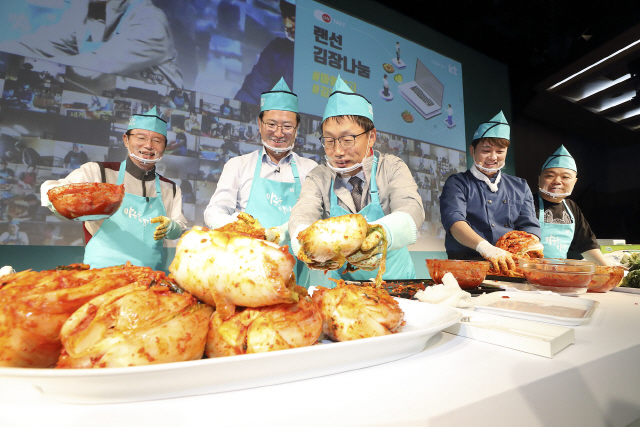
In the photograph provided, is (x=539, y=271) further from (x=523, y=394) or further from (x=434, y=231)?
(x=434, y=231)

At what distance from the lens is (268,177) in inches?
105

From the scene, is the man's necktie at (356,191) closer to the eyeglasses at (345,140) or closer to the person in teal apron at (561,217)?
the eyeglasses at (345,140)

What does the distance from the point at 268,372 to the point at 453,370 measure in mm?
340

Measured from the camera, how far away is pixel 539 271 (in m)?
1.43

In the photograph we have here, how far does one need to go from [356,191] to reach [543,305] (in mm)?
1364

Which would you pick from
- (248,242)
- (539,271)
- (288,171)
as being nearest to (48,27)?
(288,171)

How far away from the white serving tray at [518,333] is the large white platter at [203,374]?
26cm

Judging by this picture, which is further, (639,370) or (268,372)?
(639,370)

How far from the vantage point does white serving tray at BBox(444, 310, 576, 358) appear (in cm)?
62

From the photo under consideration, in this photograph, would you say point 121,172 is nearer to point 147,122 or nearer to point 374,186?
point 147,122

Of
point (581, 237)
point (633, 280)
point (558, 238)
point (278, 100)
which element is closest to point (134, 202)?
point (278, 100)

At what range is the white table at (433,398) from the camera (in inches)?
14.7

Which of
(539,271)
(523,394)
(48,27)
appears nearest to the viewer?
(523,394)

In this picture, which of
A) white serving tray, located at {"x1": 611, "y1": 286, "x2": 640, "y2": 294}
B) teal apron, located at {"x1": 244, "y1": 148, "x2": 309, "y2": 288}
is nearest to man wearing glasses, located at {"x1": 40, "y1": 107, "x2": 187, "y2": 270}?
teal apron, located at {"x1": 244, "y1": 148, "x2": 309, "y2": 288}
